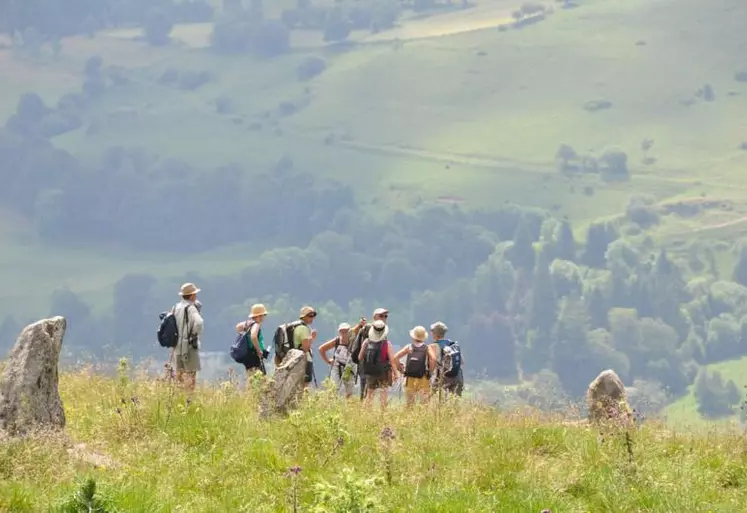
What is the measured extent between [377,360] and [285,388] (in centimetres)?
413

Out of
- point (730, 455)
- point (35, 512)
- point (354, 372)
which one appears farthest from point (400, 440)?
point (354, 372)

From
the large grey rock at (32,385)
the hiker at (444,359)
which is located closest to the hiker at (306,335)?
the hiker at (444,359)

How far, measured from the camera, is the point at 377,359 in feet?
59.0

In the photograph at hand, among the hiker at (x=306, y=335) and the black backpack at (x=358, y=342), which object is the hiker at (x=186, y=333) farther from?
the black backpack at (x=358, y=342)

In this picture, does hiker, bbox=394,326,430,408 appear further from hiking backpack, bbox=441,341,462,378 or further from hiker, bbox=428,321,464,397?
hiking backpack, bbox=441,341,462,378

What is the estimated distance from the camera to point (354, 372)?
63.6 feet

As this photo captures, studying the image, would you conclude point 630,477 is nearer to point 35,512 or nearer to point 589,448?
point 589,448

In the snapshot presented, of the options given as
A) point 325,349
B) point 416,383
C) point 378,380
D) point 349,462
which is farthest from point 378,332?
point 349,462

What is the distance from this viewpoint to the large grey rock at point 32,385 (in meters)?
11.8

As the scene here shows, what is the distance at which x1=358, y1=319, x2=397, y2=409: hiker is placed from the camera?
17969 mm

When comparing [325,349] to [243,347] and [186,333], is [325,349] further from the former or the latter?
[186,333]

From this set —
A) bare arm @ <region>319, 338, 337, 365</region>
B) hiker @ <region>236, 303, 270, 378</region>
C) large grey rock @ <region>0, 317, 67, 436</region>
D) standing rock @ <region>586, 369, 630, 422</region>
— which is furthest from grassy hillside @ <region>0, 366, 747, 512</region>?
bare arm @ <region>319, 338, 337, 365</region>

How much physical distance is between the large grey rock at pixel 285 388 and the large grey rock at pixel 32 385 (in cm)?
241

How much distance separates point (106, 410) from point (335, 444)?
3.18 metres
